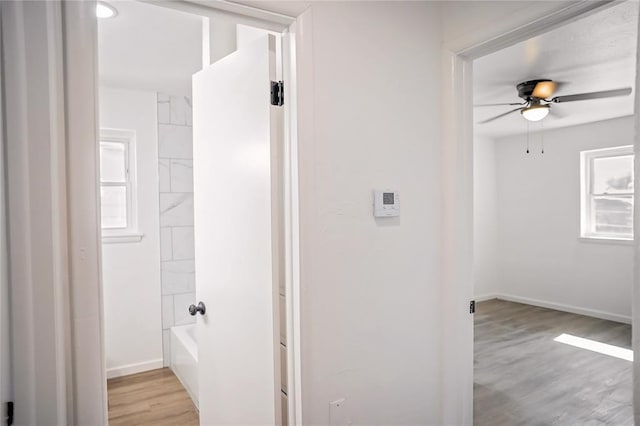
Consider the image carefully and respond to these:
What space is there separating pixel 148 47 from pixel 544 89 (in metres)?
3.19

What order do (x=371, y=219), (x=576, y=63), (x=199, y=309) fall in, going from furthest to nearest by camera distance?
(x=576, y=63) < (x=199, y=309) < (x=371, y=219)

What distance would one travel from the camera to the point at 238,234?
162 centimetres

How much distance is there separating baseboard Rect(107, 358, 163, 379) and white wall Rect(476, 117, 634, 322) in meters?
5.07

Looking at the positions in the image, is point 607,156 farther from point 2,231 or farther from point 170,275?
point 2,231

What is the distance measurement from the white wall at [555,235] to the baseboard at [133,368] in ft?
16.6

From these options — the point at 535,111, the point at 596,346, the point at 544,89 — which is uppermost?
the point at 544,89

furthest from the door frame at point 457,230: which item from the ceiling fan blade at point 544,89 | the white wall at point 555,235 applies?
the white wall at point 555,235

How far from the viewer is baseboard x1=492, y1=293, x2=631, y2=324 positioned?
15.6 ft

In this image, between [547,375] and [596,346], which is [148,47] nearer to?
[547,375]

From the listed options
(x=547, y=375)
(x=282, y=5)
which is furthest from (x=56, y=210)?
(x=547, y=375)

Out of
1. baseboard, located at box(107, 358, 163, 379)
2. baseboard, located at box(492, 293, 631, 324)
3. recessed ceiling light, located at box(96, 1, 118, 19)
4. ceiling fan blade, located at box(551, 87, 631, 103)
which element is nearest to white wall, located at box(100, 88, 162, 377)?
baseboard, located at box(107, 358, 163, 379)

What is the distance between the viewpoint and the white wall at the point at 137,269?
10.8 feet

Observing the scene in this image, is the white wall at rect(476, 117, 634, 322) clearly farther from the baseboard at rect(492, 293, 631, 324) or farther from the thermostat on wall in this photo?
the thermostat on wall

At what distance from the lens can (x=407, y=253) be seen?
157cm
